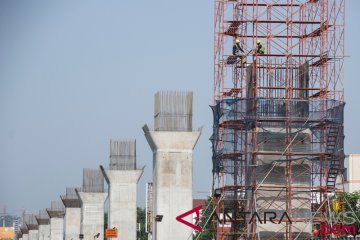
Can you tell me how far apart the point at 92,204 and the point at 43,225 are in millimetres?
51045

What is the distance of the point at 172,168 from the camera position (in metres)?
67.5

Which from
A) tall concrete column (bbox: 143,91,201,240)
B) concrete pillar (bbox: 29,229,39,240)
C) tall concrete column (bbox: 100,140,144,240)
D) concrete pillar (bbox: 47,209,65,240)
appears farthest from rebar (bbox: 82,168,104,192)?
concrete pillar (bbox: 29,229,39,240)

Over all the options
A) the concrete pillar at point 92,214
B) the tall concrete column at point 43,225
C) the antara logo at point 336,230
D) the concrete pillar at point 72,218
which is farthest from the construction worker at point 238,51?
the tall concrete column at point 43,225

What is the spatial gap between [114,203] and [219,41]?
2108 cm

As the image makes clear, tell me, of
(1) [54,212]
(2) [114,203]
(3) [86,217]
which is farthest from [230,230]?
(1) [54,212]

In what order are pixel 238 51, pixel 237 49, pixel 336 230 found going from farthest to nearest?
1. pixel 237 49
2. pixel 238 51
3. pixel 336 230

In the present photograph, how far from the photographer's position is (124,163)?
3649 inches

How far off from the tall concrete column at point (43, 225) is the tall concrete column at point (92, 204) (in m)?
44.4

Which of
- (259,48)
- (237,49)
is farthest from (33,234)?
(259,48)

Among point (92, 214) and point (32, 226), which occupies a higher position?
point (92, 214)

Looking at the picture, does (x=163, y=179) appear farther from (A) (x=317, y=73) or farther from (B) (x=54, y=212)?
(B) (x=54, y=212)

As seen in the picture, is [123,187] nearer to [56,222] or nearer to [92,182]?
[92,182]

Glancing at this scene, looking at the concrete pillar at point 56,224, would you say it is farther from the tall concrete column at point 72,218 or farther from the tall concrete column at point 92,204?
the tall concrete column at point 92,204

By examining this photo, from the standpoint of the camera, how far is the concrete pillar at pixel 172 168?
6744 cm
